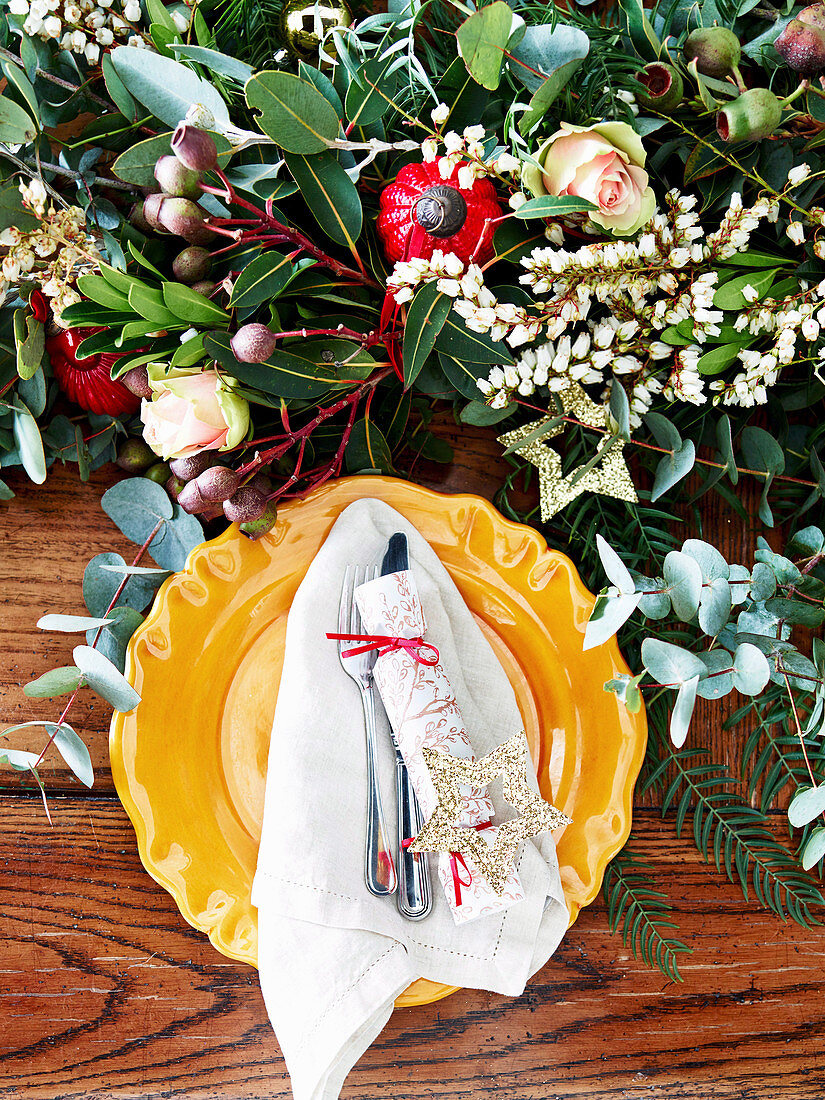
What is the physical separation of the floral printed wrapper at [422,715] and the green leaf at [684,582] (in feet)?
0.68

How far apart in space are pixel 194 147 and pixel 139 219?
0.57ft

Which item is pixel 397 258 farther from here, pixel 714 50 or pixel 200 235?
pixel 714 50

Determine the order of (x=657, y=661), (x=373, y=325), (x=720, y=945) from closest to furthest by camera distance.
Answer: (x=657, y=661) < (x=373, y=325) < (x=720, y=945)

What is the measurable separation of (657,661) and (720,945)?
0.43 m

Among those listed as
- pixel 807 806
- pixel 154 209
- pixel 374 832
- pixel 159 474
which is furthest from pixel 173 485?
pixel 807 806

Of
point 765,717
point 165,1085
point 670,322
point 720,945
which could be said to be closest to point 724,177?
point 670,322

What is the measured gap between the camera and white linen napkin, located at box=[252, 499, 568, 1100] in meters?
0.63

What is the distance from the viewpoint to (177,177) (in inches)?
20.6

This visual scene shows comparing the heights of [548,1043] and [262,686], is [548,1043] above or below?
below

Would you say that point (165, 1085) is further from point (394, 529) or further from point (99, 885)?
point (394, 529)

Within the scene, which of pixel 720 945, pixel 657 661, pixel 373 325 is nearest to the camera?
pixel 657 661

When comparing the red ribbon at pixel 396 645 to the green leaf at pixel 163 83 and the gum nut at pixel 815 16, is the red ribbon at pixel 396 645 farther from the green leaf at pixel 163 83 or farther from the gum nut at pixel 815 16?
the gum nut at pixel 815 16

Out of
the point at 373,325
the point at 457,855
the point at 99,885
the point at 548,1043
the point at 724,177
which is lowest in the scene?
the point at 548,1043

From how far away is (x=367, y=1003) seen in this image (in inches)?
24.9
